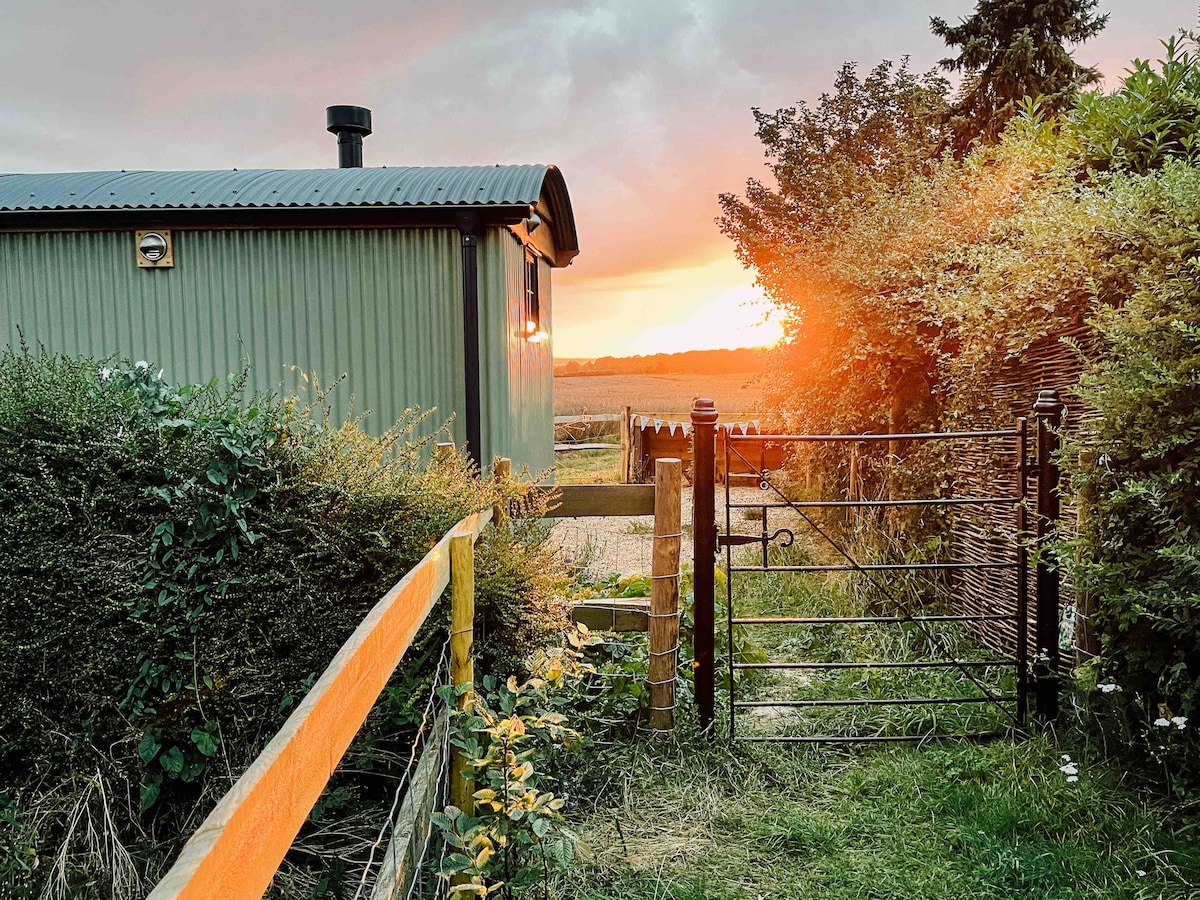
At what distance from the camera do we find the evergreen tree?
16.2 meters

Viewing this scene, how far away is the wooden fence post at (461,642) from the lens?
232 centimetres

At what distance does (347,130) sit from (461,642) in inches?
358

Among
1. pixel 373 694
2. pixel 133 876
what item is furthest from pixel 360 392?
pixel 373 694

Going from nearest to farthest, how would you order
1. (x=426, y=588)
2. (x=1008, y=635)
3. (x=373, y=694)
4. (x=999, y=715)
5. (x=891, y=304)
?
1. (x=373, y=694)
2. (x=426, y=588)
3. (x=999, y=715)
4. (x=1008, y=635)
5. (x=891, y=304)

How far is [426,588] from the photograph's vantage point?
2.15 metres

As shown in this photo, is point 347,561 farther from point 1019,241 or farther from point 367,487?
point 1019,241

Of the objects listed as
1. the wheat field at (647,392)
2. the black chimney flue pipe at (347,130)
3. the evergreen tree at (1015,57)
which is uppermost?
the evergreen tree at (1015,57)

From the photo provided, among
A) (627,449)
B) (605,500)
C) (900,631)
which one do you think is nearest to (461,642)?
(605,500)

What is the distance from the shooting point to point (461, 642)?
7.66 ft

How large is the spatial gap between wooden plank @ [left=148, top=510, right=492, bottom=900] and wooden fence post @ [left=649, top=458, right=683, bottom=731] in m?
2.26

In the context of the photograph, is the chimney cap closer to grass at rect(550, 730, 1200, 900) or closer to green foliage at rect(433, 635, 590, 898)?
grass at rect(550, 730, 1200, 900)

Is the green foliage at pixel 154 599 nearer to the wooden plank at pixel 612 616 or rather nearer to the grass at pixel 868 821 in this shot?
the wooden plank at pixel 612 616

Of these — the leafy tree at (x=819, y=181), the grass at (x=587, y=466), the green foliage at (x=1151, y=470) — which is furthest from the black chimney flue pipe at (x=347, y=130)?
the green foliage at (x=1151, y=470)

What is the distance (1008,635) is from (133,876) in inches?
174
